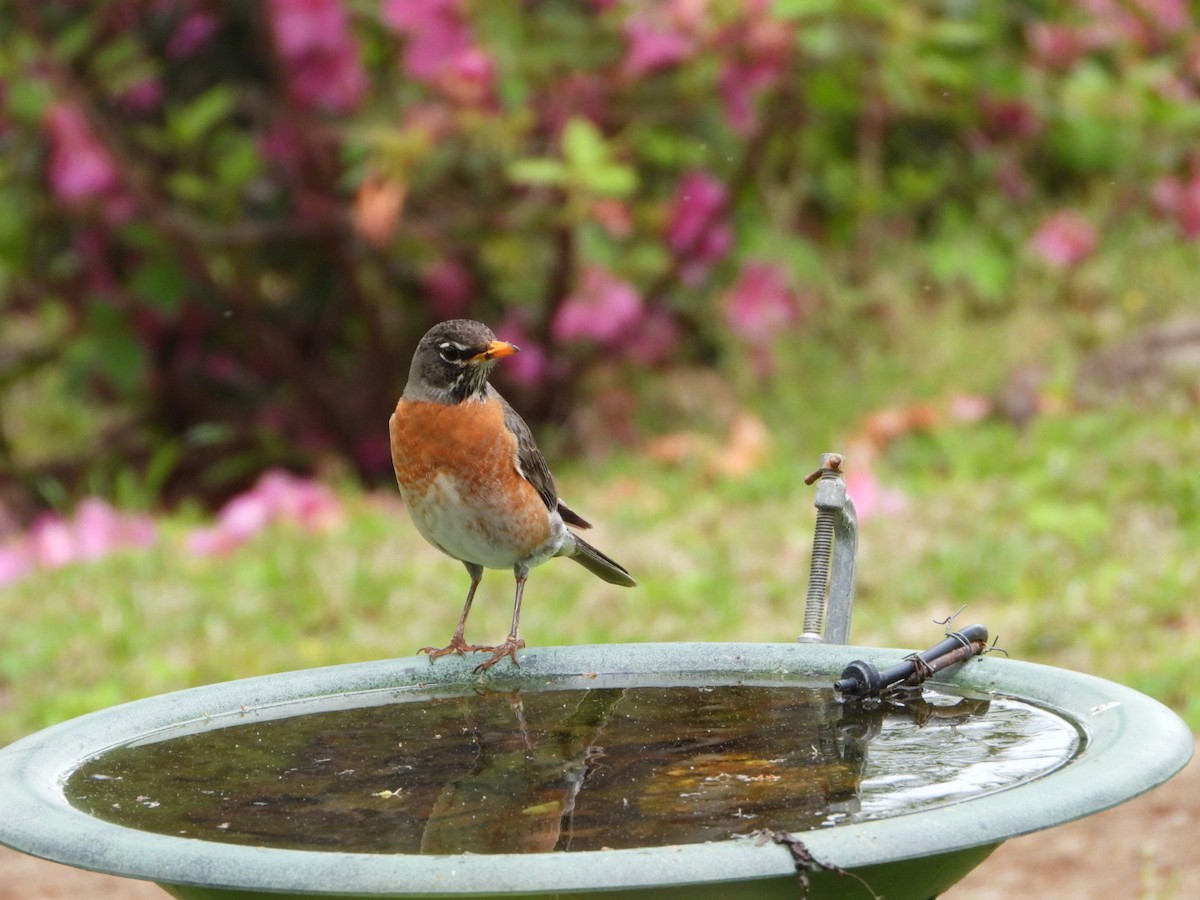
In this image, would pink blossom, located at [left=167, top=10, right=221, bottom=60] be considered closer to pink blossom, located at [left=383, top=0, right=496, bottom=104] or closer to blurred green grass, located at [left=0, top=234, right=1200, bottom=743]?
pink blossom, located at [left=383, top=0, right=496, bottom=104]

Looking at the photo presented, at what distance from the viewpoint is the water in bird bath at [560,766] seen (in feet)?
6.30

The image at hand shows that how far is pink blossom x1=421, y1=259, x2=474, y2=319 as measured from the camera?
7203 mm

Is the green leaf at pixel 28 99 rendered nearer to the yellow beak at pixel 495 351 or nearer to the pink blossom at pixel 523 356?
the pink blossom at pixel 523 356

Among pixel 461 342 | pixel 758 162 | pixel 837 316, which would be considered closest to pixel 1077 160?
pixel 837 316

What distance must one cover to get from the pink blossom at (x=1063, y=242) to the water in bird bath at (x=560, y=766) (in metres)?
6.32

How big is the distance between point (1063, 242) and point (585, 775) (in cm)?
683

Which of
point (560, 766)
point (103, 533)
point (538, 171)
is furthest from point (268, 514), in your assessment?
point (560, 766)

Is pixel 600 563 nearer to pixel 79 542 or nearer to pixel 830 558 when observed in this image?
pixel 830 558

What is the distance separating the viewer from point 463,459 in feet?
10.2

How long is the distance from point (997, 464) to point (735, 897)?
5.02 m

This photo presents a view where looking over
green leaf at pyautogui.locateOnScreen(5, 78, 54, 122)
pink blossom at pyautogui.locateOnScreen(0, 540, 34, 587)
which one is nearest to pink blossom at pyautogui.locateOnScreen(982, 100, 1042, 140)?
green leaf at pyautogui.locateOnScreen(5, 78, 54, 122)

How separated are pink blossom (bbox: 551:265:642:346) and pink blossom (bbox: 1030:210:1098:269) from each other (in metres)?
2.53

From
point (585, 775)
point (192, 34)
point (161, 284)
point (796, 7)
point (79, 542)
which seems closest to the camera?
point (585, 775)

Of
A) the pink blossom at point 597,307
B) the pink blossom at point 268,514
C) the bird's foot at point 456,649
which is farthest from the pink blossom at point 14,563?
the bird's foot at point 456,649
